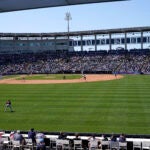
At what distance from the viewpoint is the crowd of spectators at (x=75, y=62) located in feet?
292

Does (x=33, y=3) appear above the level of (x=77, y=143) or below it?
above

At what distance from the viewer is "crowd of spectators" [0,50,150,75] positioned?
Result: 88.9 m

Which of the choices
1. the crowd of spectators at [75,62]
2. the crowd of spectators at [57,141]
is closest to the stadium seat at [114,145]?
the crowd of spectators at [57,141]

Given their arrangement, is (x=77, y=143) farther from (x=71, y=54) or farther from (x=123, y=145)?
(x=71, y=54)

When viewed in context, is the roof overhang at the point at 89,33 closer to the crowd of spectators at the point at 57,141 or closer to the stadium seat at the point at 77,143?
the crowd of spectators at the point at 57,141

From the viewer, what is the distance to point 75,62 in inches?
3996

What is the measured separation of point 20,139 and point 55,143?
1.86 metres

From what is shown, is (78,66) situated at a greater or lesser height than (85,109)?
greater

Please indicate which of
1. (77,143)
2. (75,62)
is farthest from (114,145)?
(75,62)

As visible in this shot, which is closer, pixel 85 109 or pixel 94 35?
pixel 85 109

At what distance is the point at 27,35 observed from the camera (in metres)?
113

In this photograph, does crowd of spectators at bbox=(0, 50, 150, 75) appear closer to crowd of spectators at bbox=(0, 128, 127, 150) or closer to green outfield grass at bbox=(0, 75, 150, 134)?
green outfield grass at bbox=(0, 75, 150, 134)

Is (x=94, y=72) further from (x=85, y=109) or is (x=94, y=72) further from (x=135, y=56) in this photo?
(x=85, y=109)

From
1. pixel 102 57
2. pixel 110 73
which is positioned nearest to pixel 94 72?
pixel 110 73
